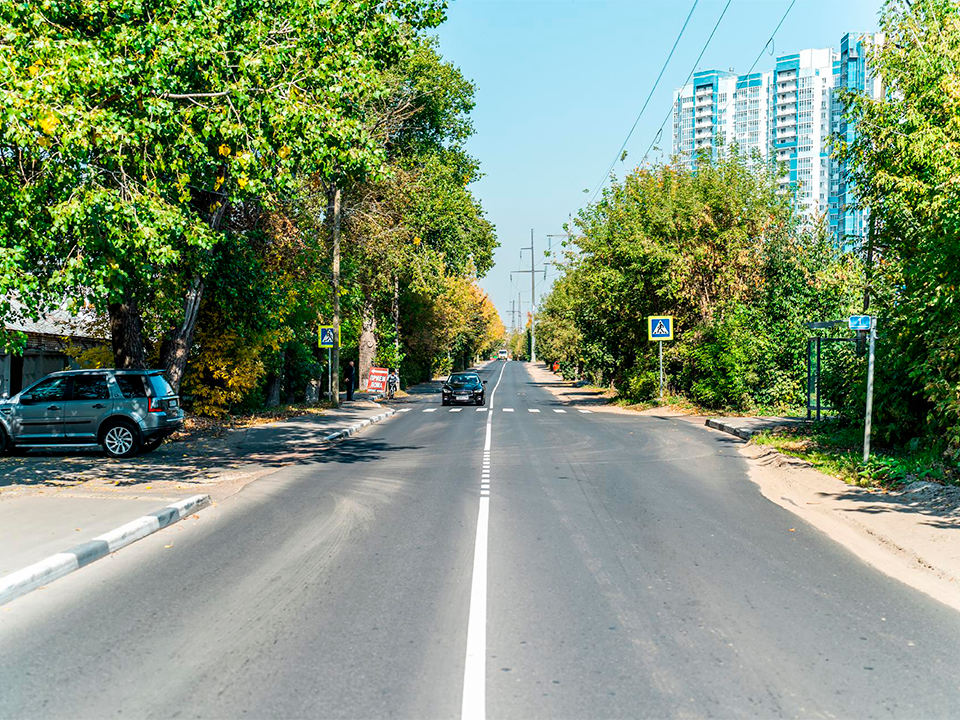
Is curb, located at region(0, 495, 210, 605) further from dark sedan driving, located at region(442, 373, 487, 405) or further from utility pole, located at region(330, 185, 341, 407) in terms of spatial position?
dark sedan driving, located at region(442, 373, 487, 405)

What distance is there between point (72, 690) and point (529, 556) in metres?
4.35

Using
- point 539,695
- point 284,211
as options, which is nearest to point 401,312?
point 284,211

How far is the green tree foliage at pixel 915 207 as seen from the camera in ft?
39.3

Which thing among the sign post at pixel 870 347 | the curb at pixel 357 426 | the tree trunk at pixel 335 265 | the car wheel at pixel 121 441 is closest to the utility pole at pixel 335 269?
the tree trunk at pixel 335 265

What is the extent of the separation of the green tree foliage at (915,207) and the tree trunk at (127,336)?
1577 cm

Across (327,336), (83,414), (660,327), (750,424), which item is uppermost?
(660,327)

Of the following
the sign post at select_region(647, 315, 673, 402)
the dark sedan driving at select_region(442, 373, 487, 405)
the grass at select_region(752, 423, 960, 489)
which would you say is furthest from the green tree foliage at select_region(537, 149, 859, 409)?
the dark sedan driving at select_region(442, 373, 487, 405)

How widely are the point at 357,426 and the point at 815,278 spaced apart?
15.2m

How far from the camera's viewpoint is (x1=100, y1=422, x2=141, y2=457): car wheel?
1638 centimetres

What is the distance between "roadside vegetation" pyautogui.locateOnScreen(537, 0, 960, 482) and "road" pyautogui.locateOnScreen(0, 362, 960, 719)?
178 inches

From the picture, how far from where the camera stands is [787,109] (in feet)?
523

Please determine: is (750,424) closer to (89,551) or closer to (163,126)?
(163,126)

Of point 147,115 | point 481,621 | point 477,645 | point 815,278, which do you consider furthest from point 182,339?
point 815,278

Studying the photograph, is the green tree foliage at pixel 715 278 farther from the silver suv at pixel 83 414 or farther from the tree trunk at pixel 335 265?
the silver suv at pixel 83 414
